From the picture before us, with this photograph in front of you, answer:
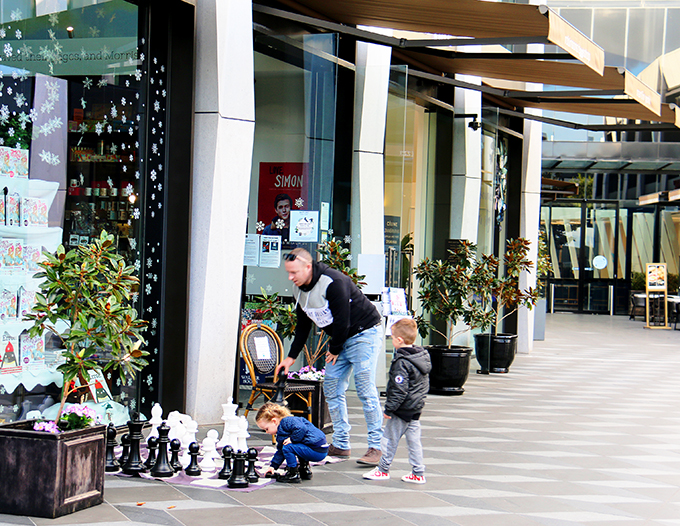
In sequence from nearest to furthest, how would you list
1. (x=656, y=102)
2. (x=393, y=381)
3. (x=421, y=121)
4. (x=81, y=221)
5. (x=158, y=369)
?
(x=393, y=381) → (x=81, y=221) → (x=158, y=369) → (x=656, y=102) → (x=421, y=121)

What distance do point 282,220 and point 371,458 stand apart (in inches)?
138

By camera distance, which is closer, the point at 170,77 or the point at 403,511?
the point at 403,511

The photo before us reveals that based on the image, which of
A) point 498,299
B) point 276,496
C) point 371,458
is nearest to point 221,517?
point 276,496

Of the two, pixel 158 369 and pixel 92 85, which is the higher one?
pixel 92 85

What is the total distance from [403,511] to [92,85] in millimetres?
3877

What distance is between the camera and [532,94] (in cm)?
1130

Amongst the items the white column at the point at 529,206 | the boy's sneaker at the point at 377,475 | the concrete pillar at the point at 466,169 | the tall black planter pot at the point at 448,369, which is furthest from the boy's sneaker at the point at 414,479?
the white column at the point at 529,206

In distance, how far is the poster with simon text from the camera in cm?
843

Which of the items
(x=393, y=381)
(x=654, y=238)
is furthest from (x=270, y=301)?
(x=654, y=238)

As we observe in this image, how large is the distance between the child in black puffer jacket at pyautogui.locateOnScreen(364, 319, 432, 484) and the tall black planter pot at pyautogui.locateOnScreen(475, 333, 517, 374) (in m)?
6.27

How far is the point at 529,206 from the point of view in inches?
575

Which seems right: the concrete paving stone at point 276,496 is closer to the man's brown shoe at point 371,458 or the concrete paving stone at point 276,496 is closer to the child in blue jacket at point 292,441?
the child in blue jacket at point 292,441

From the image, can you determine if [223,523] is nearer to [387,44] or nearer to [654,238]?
[387,44]

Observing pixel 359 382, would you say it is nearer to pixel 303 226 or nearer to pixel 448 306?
pixel 303 226
